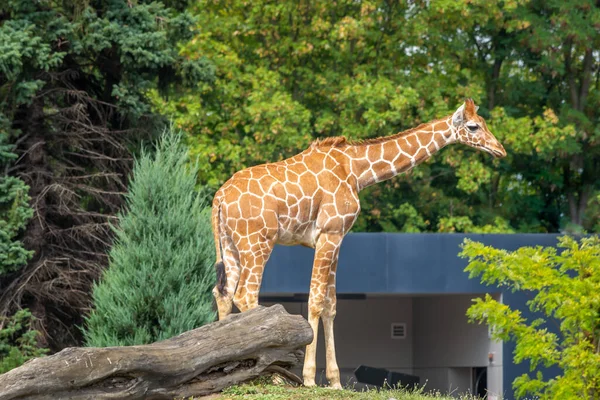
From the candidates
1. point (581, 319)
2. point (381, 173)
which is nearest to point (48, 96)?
point (381, 173)

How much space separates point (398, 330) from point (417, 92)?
6.30 m

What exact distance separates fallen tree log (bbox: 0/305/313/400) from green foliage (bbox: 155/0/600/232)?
15410 millimetres

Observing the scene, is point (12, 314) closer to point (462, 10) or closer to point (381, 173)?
point (381, 173)

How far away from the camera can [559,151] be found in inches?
1298

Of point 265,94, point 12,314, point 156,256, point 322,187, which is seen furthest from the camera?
point 265,94

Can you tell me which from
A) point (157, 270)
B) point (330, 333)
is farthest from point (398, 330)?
point (330, 333)

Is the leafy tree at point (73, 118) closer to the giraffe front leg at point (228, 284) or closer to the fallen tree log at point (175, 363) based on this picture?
the giraffe front leg at point (228, 284)

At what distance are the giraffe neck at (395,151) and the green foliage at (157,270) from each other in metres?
3.44

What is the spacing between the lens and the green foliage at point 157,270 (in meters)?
16.9

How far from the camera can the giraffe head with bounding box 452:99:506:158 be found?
15.1 metres

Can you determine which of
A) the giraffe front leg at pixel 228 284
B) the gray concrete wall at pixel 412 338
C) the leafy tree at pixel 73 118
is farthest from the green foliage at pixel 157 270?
the gray concrete wall at pixel 412 338

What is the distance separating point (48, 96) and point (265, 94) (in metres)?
9.58

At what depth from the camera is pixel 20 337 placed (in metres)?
20.5

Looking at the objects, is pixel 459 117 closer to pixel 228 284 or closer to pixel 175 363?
pixel 228 284
